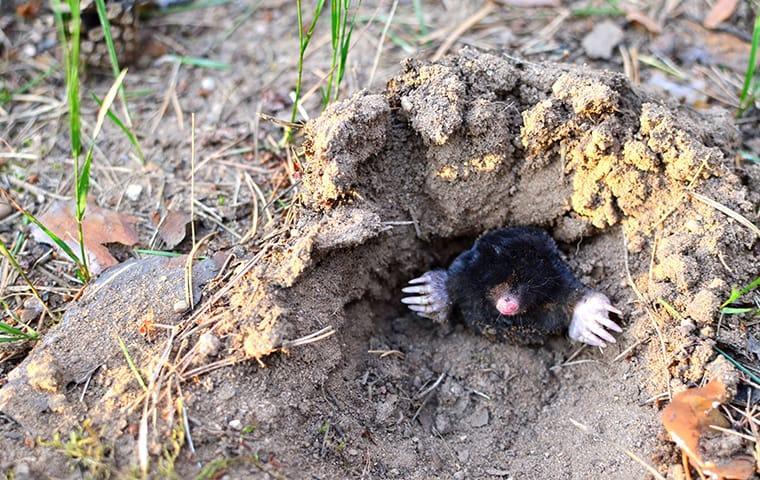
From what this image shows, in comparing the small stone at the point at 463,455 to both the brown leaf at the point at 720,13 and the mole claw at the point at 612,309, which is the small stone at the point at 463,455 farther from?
the brown leaf at the point at 720,13

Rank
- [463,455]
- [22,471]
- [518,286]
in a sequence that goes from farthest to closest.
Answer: [518,286] → [463,455] → [22,471]

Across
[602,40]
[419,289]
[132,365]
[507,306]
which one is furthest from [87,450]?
[602,40]

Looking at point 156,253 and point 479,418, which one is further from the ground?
point 156,253

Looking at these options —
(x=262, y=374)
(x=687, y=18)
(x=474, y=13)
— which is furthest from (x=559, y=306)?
(x=687, y=18)

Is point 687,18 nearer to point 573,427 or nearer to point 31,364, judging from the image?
point 573,427

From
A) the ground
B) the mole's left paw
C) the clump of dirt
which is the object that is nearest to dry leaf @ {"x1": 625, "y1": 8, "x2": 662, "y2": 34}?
the ground

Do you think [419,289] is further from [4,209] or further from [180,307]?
[4,209]

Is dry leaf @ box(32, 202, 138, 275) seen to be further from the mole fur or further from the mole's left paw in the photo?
the mole's left paw
